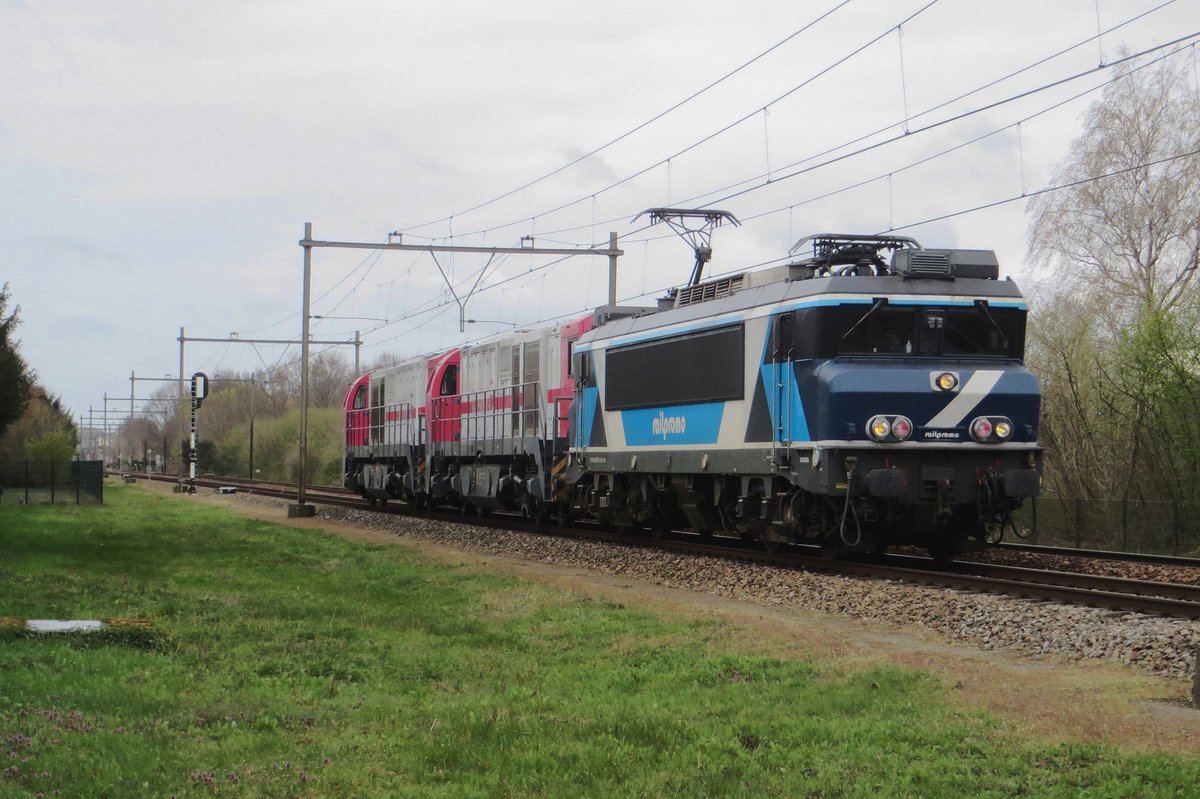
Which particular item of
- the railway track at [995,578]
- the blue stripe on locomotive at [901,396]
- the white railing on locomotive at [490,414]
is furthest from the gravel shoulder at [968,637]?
the white railing on locomotive at [490,414]

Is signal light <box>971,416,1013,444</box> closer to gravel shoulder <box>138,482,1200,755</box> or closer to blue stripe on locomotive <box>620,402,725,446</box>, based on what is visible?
gravel shoulder <box>138,482,1200,755</box>

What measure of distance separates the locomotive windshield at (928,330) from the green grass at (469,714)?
509 centimetres

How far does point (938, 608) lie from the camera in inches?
546

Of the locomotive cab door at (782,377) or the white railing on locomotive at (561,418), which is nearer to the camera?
the locomotive cab door at (782,377)

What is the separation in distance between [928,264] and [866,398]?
7.52ft

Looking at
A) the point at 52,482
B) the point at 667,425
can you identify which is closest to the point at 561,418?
the point at 667,425

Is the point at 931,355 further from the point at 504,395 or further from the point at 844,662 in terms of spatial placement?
the point at 504,395

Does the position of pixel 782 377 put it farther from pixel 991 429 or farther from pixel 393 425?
pixel 393 425

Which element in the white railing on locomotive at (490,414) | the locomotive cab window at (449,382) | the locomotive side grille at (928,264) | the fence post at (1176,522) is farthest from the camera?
the locomotive cab window at (449,382)

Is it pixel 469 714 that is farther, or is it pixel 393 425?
pixel 393 425

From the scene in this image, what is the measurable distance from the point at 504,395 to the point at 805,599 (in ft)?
50.5

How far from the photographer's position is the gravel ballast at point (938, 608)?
450 inches

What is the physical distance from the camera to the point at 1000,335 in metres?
17.5

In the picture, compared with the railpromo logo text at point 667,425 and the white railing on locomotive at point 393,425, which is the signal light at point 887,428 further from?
the white railing on locomotive at point 393,425
